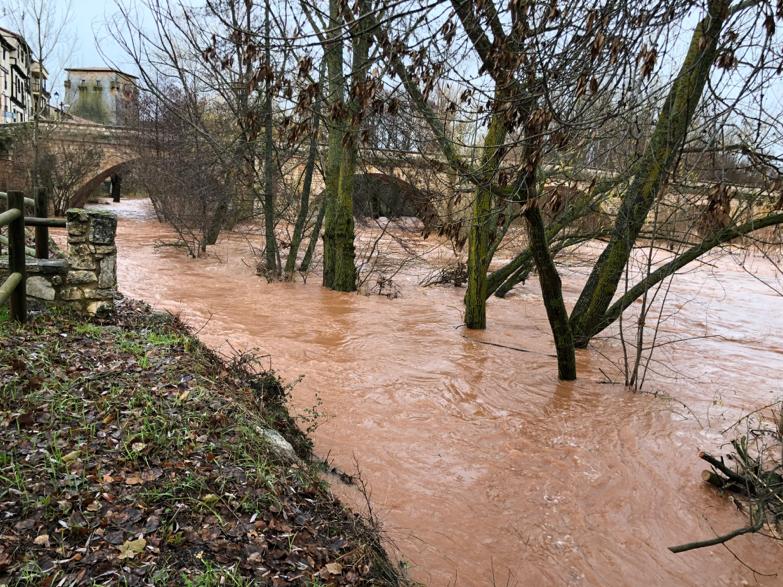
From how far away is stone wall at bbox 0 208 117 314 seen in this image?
5.09 metres

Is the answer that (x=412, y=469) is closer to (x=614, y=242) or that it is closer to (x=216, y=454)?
(x=216, y=454)

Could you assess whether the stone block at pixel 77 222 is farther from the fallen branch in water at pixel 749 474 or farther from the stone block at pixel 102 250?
the fallen branch in water at pixel 749 474

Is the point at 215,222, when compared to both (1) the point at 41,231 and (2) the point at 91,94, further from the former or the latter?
(2) the point at 91,94

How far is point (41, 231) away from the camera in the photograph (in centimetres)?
579

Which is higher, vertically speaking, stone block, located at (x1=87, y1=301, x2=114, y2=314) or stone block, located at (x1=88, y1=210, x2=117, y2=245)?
stone block, located at (x1=88, y1=210, x2=117, y2=245)

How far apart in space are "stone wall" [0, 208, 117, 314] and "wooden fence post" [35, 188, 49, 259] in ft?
2.37

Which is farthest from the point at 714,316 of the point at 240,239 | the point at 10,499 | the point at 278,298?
the point at 240,239

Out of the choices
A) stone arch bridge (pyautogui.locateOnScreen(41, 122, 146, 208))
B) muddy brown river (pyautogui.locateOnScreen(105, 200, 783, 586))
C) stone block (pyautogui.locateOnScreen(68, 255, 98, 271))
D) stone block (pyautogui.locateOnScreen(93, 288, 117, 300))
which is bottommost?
muddy brown river (pyautogui.locateOnScreen(105, 200, 783, 586))

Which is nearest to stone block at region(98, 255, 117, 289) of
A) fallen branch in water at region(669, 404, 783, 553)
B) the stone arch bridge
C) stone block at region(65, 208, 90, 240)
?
stone block at region(65, 208, 90, 240)

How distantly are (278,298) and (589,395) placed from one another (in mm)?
6696

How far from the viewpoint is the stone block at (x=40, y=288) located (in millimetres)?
4969

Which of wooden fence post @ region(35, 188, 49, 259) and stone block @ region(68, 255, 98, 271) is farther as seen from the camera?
wooden fence post @ region(35, 188, 49, 259)

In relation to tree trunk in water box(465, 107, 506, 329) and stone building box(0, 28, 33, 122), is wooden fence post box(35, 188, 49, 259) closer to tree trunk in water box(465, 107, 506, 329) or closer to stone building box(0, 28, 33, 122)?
tree trunk in water box(465, 107, 506, 329)

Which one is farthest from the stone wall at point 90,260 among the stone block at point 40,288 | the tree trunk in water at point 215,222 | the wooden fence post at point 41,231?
the tree trunk in water at point 215,222
